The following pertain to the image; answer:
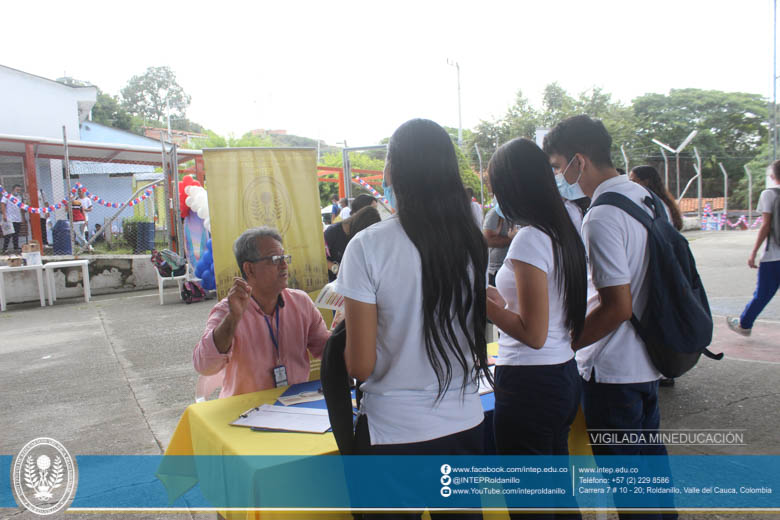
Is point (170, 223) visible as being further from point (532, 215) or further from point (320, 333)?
point (532, 215)

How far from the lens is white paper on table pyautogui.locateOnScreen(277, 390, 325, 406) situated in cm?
228

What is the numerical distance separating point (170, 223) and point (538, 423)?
1011cm

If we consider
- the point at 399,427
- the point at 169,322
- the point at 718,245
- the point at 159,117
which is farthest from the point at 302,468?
the point at 159,117

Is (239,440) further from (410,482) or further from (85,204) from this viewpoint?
(85,204)

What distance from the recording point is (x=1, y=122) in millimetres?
18578

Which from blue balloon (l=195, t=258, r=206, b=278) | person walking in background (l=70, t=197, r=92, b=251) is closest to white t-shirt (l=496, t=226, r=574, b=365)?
blue balloon (l=195, t=258, r=206, b=278)

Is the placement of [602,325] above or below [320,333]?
above

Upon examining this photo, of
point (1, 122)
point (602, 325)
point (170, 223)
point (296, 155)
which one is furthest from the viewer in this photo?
point (1, 122)

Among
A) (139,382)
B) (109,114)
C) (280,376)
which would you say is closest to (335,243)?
(139,382)

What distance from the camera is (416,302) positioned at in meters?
1.45

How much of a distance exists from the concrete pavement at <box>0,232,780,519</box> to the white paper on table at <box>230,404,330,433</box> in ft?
3.65

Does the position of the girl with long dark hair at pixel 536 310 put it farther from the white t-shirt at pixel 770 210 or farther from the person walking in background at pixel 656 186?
the white t-shirt at pixel 770 210

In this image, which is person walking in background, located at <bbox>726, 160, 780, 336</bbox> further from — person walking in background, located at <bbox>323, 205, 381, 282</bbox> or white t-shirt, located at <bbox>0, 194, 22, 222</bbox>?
white t-shirt, located at <bbox>0, 194, 22, 222</bbox>

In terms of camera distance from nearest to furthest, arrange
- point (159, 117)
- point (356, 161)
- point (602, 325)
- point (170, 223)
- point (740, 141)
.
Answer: point (602, 325)
point (170, 223)
point (356, 161)
point (740, 141)
point (159, 117)
